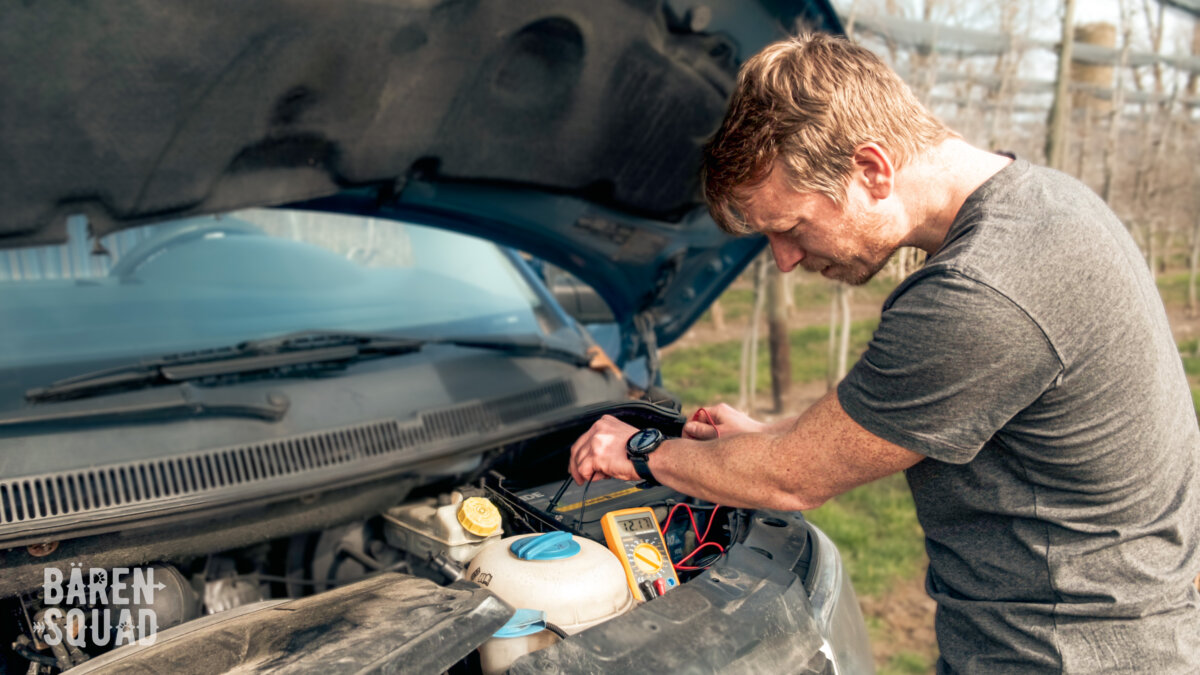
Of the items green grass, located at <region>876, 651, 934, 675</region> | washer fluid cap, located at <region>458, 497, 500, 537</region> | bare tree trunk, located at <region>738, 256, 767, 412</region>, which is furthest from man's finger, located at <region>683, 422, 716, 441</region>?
bare tree trunk, located at <region>738, 256, 767, 412</region>

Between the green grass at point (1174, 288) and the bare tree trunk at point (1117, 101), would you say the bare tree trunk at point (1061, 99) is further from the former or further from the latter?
the green grass at point (1174, 288)

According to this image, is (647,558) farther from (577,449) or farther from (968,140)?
(968,140)

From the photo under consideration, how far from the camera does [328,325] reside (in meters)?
2.51

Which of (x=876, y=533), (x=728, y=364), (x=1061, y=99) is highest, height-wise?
(x=1061, y=99)

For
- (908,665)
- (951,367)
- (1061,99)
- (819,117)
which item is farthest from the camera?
(1061,99)

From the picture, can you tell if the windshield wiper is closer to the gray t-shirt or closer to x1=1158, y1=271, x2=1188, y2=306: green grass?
the gray t-shirt

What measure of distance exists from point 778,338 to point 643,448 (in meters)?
6.07

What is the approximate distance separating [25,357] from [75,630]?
2.21 feet

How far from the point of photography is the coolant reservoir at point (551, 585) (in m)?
1.61

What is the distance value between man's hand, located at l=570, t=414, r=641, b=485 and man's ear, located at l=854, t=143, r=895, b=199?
0.70 meters

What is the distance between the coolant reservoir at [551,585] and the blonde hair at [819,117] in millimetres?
794

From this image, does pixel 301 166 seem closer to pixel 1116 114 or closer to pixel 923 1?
pixel 923 1

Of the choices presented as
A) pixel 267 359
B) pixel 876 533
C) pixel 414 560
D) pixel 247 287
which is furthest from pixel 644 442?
pixel 876 533

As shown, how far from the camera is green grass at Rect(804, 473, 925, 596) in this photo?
4.56 meters
